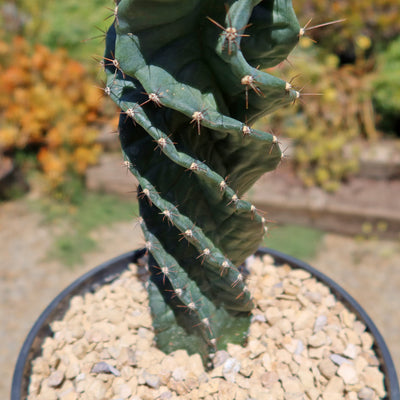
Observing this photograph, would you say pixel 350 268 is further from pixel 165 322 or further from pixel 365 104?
pixel 165 322

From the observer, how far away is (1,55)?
4.79 m

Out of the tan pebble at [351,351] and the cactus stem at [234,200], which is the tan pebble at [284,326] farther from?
the cactus stem at [234,200]

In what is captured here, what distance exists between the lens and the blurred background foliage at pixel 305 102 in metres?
3.97

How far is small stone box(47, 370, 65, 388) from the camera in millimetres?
1510

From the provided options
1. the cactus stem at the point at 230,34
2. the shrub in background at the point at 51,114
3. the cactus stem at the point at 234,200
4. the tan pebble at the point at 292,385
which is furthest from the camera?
the shrub in background at the point at 51,114

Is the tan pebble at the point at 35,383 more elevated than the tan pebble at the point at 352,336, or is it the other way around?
the tan pebble at the point at 35,383

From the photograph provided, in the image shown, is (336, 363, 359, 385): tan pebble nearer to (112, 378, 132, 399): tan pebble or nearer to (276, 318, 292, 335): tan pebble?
(276, 318, 292, 335): tan pebble

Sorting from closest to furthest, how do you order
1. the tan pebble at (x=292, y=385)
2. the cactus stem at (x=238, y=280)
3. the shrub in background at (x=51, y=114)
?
1. the cactus stem at (x=238, y=280)
2. the tan pebble at (x=292, y=385)
3. the shrub in background at (x=51, y=114)

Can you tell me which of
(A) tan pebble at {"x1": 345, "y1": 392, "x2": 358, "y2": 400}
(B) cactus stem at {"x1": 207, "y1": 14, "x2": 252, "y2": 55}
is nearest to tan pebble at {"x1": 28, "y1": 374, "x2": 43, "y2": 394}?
(A) tan pebble at {"x1": 345, "y1": 392, "x2": 358, "y2": 400}

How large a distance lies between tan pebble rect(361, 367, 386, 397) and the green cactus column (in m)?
0.49

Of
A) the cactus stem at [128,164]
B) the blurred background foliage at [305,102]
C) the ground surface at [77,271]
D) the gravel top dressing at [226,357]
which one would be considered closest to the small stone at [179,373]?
the gravel top dressing at [226,357]

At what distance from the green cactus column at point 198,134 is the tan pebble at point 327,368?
12.9 inches

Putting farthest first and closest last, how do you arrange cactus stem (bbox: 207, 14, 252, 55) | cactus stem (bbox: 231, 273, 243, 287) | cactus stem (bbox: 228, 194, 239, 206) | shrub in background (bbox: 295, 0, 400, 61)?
shrub in background (bbox: 295, 0, 400, 61)
cactus stem (bbox: 231, 273, 243, 287)
cactus stem (bbox: 228, 194, 239, 206)
cactus stem (bbox: 207, 14, 252, 55)

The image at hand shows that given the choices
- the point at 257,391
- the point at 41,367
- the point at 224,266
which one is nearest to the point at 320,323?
the point at 257,391
